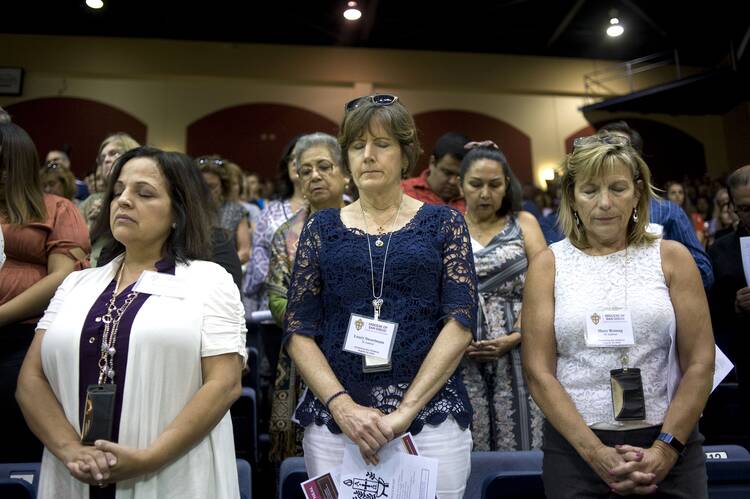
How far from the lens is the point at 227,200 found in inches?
150

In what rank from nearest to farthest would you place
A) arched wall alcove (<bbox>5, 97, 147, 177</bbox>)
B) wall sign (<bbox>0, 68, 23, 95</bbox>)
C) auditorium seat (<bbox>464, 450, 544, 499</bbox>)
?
auditorium seat (<bbox>464, 450, 544, 499</bbox>), wall sign (<bbox>0, 68, 23, 95</bbox>), arched wall alcove (<bbox>5, 97, 147, 177</bbox>)

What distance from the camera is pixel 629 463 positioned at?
59.0 inches

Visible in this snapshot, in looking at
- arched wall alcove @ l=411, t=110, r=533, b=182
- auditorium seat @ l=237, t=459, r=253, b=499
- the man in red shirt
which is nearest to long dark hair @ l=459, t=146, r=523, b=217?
the man in red shirt

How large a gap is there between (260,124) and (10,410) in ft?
28.3

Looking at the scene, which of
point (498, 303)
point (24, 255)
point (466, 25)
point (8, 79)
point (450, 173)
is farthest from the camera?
point (466, 25)

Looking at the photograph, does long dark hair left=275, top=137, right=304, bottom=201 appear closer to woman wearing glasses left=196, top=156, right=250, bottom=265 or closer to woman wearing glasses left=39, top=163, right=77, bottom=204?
woman wearing glasses left=196, top=156, right=250, bottom=265

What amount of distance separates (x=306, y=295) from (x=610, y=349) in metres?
0.77

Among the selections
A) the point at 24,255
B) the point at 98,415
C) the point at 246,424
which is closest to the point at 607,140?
the point at 98,415

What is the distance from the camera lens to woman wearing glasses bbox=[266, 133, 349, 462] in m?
2.27

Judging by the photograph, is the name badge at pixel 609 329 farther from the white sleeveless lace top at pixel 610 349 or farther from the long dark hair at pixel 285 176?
the long dark hair at pixel 285 176

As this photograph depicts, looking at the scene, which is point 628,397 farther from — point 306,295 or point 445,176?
point 445,176

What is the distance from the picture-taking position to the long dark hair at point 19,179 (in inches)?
82.3

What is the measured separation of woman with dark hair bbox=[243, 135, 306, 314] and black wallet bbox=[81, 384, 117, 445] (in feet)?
5.57

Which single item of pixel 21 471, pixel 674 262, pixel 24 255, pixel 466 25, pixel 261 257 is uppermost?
pixel 466 25
